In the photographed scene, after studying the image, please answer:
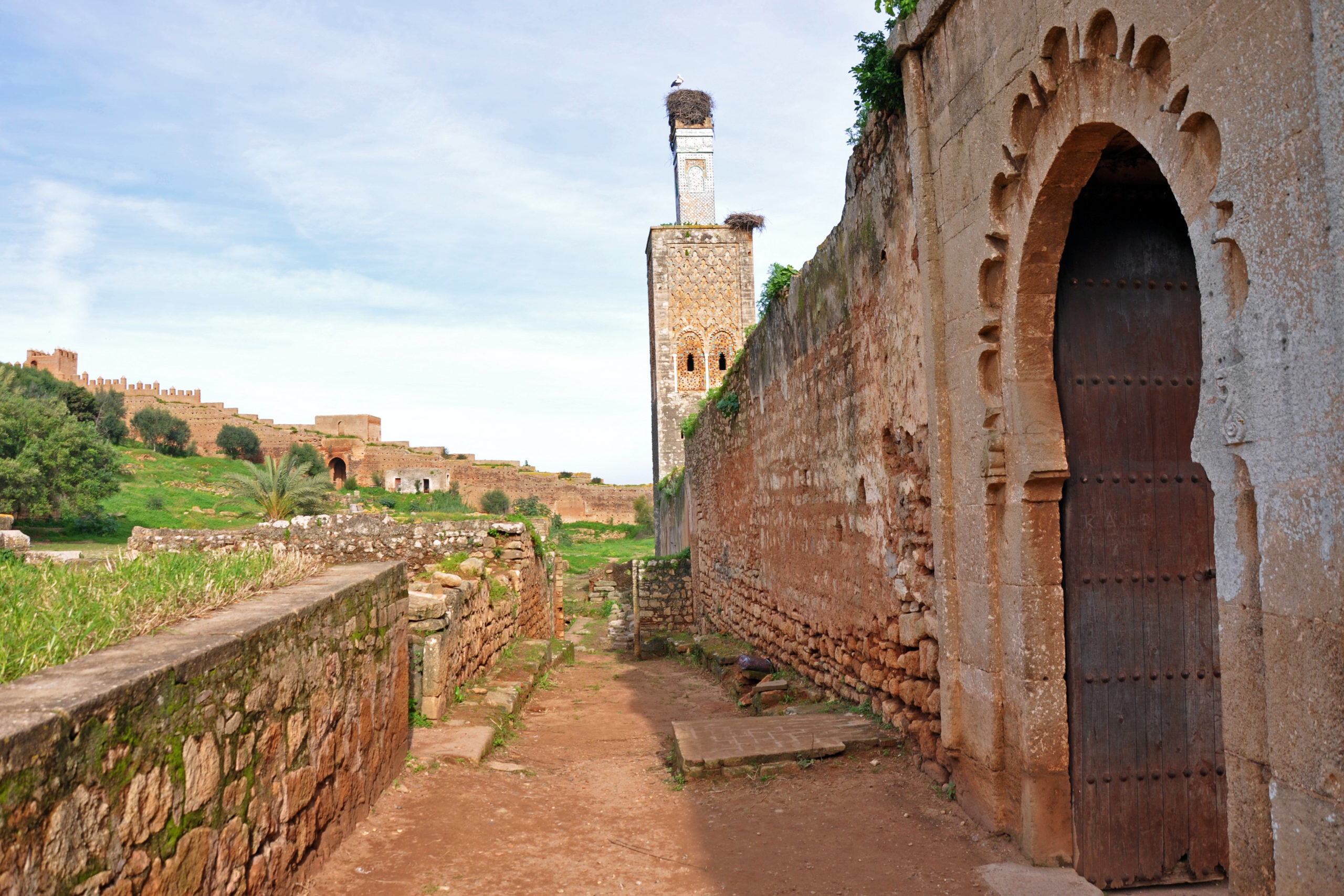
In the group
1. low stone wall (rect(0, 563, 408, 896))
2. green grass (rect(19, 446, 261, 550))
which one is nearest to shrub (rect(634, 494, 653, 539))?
green grass (rect(19, 446, 261, 550))

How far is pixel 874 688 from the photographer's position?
19.0ft

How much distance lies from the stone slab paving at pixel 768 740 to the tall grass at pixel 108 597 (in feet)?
8.68

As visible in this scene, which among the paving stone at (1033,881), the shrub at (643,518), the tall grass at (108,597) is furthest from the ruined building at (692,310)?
the paving stone at (1033,881)

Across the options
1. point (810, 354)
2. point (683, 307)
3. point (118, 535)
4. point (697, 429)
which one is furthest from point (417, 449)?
point (810, 354)

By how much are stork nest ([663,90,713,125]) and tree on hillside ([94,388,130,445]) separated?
115 ft

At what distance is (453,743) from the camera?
5820 millimetres

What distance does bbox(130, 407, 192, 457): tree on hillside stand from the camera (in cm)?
5159

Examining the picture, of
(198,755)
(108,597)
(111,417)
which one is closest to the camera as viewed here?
(198,755)

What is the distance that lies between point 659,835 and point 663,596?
38.0 feet

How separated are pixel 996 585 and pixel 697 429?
1069cm

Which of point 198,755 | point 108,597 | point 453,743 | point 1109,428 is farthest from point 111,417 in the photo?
point 1109,428

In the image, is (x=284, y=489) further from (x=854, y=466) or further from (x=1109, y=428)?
(x=1109, y=428)

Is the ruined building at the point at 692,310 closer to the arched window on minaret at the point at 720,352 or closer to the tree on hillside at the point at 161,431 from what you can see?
the arched window on minaret at the point at 720,352

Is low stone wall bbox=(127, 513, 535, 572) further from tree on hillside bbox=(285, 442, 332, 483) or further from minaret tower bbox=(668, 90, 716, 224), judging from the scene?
tree on hillside bbox=(285, 442, 332, 483)
